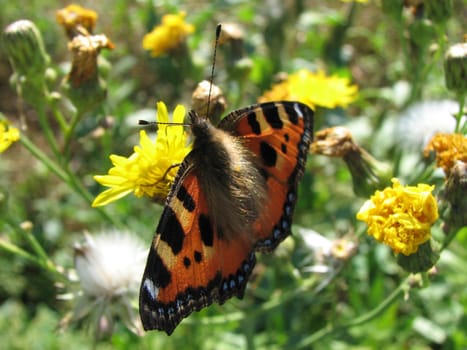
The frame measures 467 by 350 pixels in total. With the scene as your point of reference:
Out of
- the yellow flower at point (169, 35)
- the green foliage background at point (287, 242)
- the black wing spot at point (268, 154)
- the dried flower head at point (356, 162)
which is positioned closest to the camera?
the black wing spot at point (268, 154)

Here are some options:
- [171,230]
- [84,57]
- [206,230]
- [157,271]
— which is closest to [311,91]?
[84,57]

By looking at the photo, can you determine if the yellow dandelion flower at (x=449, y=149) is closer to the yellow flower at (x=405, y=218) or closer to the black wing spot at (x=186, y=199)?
the yellow flower at (x=405, y=218)

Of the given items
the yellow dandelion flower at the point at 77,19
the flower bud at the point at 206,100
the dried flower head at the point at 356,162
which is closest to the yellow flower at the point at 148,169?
the flower bud at the point at 206,100

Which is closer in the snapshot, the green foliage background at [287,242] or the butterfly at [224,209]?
the butterfly at [224,209]

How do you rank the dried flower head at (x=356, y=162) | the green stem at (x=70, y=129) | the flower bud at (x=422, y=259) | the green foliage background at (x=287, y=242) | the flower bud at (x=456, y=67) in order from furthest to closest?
1. the green foliage background at (x=287, y=242)
2. the green stem at (x=70, y=129)
3. the dried flower head at (x=356, y=162)
4. the flower bud at (x=456, y=67)
5. the flower bud at (x=422, y=259)

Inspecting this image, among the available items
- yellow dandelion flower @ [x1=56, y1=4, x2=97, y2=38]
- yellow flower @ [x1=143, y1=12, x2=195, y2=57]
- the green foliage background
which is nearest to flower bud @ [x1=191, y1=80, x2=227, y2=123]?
the green foliage background

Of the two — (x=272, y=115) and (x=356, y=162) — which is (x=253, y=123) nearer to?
(x=272, y=115)

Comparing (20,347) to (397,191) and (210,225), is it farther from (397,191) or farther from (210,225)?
(397,191)

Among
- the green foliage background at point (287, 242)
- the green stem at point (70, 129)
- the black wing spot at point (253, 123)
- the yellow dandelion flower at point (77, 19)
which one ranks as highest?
the yellow dandelion flower at point (77, 19)

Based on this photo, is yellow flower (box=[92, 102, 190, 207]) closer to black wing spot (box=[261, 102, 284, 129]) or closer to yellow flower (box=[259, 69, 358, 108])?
black wing spot (box=[261, 102, 284, 129])

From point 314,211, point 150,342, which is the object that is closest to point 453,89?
point 314,211
